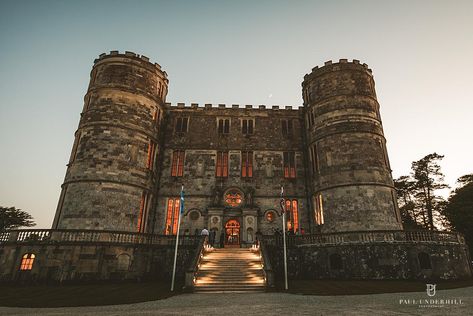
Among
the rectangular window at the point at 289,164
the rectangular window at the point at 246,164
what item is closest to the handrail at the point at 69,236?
the rectangular window at the point at 246,164

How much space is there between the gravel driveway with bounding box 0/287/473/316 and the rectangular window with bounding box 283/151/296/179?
51.4 ft

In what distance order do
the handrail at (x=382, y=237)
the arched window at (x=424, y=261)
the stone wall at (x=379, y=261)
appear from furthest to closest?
the handrail at (x=382, y=237) → the arched window at (x=424, y=261) → the stone wall at (x=379, y=261)

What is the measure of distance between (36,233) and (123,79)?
14.2 m

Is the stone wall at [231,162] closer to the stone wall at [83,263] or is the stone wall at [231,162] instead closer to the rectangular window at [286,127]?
the rectangular window at [286,127]

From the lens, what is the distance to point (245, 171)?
26.2 m

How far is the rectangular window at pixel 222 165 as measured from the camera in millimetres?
25956

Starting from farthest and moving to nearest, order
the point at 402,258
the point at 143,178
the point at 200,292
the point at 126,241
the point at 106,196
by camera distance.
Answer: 1. the point at 143,178
2. the point at 106,196
3. the point at 126,241
4. the point at 402,258
5. the point at 200,292

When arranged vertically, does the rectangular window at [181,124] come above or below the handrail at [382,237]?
above

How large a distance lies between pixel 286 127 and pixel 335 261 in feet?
47.6

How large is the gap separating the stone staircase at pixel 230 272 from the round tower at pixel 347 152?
8.25 meters

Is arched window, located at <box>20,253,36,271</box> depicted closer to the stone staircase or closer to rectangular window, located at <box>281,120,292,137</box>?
the stone staircase

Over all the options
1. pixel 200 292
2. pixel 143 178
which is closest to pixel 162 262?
pixel 200 292

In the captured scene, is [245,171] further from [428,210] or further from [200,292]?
[428,210]

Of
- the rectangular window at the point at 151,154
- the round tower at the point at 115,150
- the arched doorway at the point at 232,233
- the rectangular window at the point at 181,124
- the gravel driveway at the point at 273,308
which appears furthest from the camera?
the rectangular window at the point at 181,124
